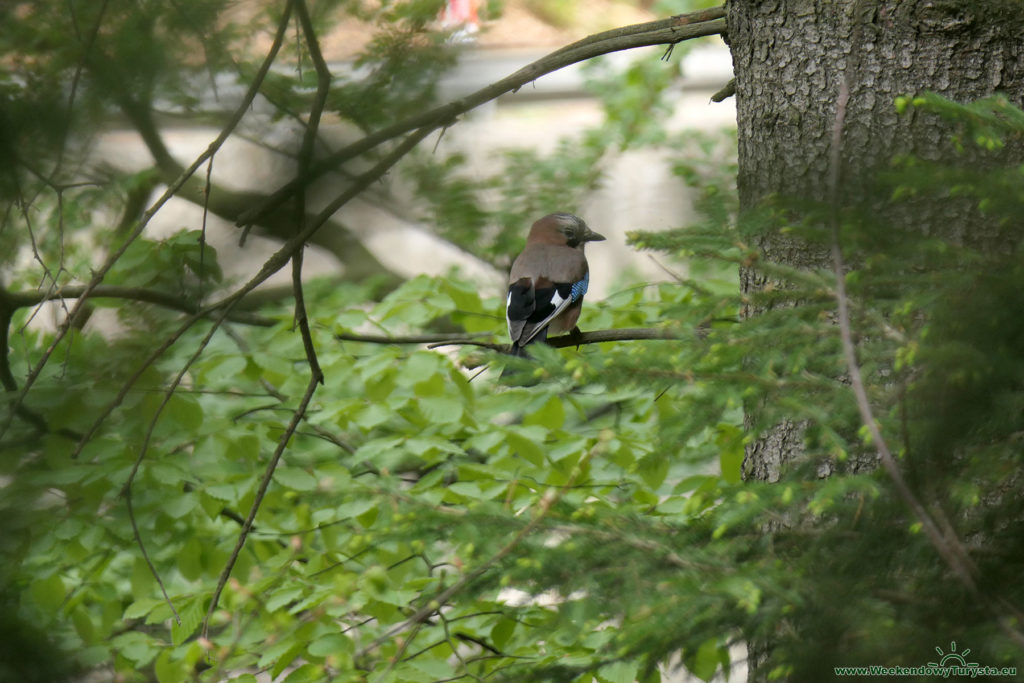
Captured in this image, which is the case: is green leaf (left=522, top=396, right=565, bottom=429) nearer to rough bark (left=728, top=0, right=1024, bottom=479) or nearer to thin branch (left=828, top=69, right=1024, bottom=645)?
rough bark (left=728, top=0, right=1024, bottom=479)

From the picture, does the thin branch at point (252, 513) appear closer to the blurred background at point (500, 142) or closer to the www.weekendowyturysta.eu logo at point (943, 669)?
the blurred background at point (500, 142)

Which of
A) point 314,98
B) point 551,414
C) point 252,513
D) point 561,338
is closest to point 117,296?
point 252,513

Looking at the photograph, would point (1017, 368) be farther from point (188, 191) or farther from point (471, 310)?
point (471, 310)

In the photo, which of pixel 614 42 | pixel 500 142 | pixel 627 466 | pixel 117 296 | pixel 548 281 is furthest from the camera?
pixel 500 142

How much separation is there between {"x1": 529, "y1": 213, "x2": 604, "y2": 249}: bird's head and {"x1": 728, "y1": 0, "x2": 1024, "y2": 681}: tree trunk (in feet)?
6.78

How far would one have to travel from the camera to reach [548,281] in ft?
14.0

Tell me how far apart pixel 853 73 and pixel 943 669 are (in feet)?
5.59

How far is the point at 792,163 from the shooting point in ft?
8.80

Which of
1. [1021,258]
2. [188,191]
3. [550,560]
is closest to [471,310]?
[188,191]

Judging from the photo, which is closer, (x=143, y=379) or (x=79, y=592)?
(x=143, y=379)

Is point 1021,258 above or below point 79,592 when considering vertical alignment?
above

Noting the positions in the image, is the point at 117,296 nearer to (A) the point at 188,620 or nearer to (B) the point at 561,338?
(A) the point at 188,620

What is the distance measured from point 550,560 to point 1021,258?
3.03ft

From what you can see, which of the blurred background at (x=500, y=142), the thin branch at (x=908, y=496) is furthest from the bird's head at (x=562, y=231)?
the thin branch at (x=908, y=496)
